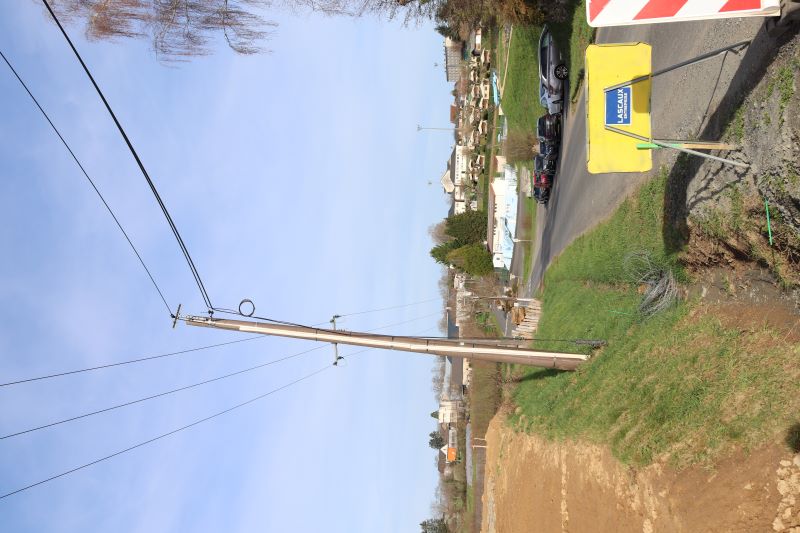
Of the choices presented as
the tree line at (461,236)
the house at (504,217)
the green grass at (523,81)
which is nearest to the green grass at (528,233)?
the house at (504,217)

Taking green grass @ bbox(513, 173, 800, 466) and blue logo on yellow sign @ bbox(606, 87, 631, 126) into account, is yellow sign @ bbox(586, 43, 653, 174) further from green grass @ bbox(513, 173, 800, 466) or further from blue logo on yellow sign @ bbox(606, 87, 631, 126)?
green grass @ bbox(513, 173, 800, 466)

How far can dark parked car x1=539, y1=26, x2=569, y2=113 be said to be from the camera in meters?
26.2

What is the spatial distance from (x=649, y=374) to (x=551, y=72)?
54.6 ft

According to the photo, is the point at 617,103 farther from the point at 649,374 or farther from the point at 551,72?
the point at 551,72

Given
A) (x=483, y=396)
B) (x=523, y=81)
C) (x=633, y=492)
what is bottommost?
(x=483, y=396)

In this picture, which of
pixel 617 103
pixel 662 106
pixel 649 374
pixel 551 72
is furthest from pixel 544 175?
pixel 617 103

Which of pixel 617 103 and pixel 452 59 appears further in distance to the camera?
pixel 452 59

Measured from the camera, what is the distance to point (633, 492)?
12625 mm

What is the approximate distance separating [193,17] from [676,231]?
14.7 metres

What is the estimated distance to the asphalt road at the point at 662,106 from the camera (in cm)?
1220

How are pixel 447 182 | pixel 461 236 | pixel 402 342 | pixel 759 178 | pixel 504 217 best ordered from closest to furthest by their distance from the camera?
pixel 759 178
pixel 402 342
pixel 504 217
pixel 461 236
pixel 447 182

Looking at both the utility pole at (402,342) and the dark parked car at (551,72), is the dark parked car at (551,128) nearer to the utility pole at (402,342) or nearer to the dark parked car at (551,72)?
the dark parked car at (551,72)

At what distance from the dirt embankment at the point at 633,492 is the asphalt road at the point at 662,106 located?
6.80 m

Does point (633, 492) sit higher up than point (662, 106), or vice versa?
point (662, 106)
